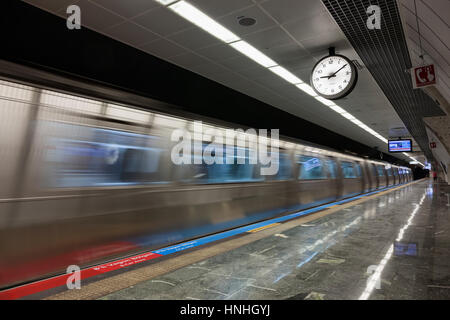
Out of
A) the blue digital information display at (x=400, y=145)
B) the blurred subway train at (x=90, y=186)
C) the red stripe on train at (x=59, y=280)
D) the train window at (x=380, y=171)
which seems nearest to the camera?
the red stripe on train at (x=59, y=280)

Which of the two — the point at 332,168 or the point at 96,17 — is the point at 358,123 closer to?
the point at 332,168

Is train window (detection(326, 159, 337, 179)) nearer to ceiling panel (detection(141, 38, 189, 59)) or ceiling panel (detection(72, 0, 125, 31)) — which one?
ceiling panel (detection(141, 38, 189, 59))

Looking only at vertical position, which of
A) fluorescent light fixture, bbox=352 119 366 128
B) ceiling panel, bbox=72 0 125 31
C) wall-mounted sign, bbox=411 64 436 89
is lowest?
wall-mounted sign, bbox=411 64 436 89

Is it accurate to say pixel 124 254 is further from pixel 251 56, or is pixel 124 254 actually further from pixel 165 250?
pixel 251 56

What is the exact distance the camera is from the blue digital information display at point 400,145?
492 inches

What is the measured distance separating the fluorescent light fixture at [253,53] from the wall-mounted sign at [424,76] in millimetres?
2425

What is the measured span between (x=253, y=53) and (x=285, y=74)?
3.95ft

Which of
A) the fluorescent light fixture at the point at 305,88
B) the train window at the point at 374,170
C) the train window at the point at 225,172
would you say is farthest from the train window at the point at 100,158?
the train window at the point at 374,170

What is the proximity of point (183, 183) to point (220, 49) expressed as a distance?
7.64 feet

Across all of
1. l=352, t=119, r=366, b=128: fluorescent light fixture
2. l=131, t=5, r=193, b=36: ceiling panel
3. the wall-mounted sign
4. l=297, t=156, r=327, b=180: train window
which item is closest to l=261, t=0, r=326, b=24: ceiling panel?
l=131, t=5, r=193, b=36: ceiling panel

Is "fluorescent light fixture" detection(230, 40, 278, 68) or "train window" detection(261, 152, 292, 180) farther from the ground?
"fluorescent light fixture" detection(230, 40, 278, 68)

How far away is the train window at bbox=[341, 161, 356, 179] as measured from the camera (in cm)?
1041

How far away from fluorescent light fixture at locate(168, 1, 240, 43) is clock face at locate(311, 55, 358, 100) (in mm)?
1461

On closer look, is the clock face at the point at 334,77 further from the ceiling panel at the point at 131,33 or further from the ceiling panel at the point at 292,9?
the ceiling panel at the point at 131,33
